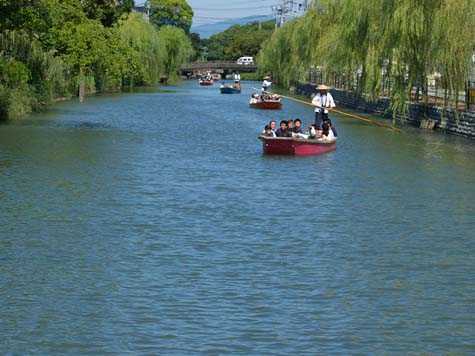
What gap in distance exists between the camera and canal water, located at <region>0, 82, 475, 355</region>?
12695 mm

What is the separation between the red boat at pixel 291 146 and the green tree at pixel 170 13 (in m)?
124

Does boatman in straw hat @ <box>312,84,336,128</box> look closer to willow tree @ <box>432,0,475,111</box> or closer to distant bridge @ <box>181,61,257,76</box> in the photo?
willow tree @ <box>432,0,475,111</box>

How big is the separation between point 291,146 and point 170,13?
420 ft

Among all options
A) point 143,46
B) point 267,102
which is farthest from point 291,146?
point 143,46

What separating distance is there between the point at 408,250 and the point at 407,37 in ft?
89.3

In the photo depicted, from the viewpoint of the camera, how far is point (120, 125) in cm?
4784

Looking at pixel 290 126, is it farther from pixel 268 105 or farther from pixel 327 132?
pixel 268 105

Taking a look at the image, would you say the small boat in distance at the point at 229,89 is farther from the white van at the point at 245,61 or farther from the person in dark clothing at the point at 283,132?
the white van at the point at 245,61

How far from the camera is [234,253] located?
17359mm

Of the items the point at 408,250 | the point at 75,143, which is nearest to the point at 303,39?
the point at 75,143

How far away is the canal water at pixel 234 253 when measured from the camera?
Answer: 1270 cm

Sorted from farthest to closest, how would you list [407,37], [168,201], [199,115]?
[199,115], [407,37], [168,201]

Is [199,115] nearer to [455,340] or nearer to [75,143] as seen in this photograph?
[75,143]

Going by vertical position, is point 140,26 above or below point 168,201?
above
